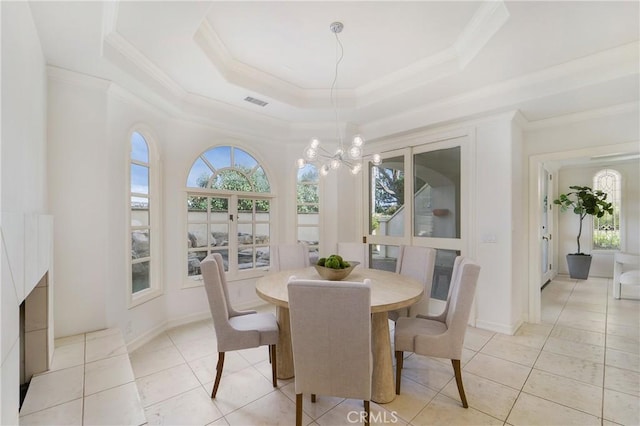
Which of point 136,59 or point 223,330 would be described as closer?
point 223,330

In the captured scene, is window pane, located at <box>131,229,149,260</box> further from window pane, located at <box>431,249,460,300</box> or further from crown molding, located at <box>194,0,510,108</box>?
window pane, located at <box>431,249,460,300</box>

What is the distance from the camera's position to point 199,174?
11.7ft

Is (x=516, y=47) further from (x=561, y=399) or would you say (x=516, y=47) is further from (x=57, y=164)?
(x=57, y=164)

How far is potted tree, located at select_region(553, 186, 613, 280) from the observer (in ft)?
17.4

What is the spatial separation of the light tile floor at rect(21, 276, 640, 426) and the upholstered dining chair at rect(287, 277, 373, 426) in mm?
447

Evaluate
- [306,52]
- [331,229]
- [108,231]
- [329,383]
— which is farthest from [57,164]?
[331,229]

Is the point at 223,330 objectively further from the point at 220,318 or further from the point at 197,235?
the point at 197,235

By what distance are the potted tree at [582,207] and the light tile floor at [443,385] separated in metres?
2.93

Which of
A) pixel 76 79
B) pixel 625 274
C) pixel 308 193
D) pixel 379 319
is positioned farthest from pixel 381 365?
pixel 625 274

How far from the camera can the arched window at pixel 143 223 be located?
2.83 m

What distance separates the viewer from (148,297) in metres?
2.96

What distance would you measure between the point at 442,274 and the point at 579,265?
13.5ft

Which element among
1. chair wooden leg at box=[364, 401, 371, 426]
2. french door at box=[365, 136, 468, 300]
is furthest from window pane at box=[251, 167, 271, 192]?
chair wooden leg at box=[364, 401, 371, 426]

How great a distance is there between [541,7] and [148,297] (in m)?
4.27
